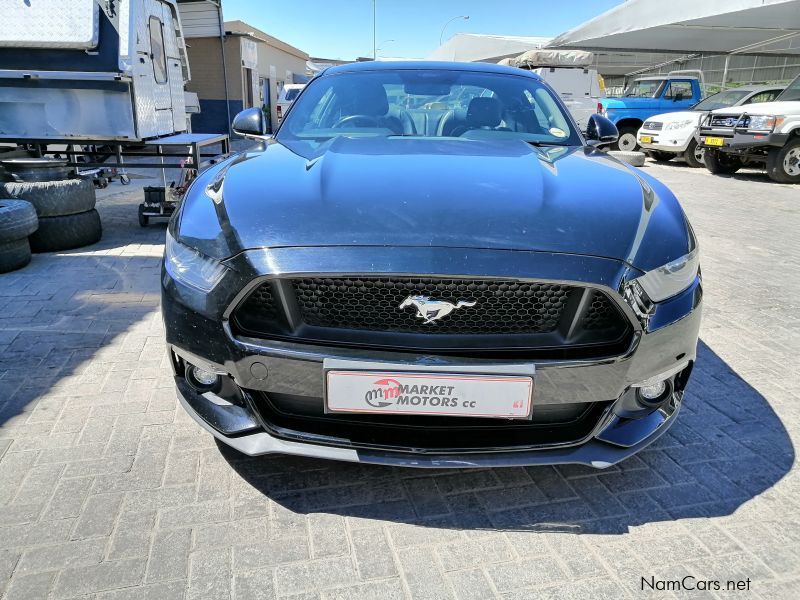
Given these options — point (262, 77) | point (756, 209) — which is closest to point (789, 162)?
point (756, 209)

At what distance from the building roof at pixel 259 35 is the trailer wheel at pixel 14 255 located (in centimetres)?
1617

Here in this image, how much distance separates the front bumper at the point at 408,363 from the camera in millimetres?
1779

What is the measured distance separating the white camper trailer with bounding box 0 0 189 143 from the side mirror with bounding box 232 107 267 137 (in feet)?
11.2

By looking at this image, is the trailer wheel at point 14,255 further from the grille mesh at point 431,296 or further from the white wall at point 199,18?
the white wall at point 199,18

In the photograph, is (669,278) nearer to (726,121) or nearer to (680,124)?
(726,121)

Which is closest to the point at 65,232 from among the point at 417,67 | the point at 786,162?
the point at 417,67

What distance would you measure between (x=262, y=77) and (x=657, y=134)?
58.2 feet

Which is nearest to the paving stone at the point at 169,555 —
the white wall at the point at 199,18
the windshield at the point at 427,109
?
the windshield at the point at 427,109

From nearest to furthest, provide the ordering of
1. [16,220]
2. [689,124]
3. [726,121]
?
1. [16,220]
2. [726,121]
3. [689,124]

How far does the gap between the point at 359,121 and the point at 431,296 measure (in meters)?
1.75

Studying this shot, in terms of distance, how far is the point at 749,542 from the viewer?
195cm

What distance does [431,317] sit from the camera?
1813 millimetres

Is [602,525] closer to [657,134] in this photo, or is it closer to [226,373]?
[226,373]

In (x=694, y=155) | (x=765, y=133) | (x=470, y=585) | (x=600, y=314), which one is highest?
(x=765, y=133)
